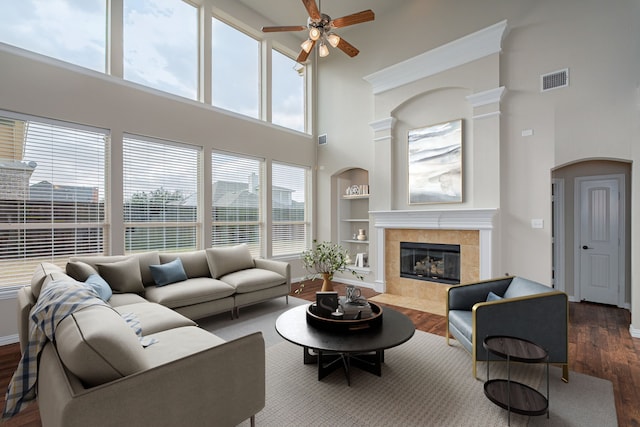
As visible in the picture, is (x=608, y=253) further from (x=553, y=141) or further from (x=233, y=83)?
(x=233, y=83)

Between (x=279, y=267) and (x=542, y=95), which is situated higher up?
(x=542, y=95)

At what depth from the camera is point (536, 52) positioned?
163 inches

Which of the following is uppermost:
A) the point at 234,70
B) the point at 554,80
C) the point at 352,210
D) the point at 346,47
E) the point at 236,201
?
the point at 234,70

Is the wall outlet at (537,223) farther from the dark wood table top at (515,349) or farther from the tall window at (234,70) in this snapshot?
the tall window at (234,70)

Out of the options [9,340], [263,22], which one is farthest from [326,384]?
[263,22]

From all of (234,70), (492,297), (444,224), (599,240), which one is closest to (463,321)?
(492,297)

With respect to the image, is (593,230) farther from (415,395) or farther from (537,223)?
(415,395)

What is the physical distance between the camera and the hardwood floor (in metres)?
2.12

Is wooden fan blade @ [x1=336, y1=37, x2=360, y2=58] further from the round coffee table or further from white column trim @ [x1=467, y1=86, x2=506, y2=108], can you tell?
the round coffee table

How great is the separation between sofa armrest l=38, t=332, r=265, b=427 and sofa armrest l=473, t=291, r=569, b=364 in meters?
1.78

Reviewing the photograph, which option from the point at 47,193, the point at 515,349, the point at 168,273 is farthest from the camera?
the point at 168,273

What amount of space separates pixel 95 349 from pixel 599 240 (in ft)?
20.0

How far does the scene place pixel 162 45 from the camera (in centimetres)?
457

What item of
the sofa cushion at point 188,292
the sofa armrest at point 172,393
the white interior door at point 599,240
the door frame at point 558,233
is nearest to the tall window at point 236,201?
the sofa cushion at point 188,292
